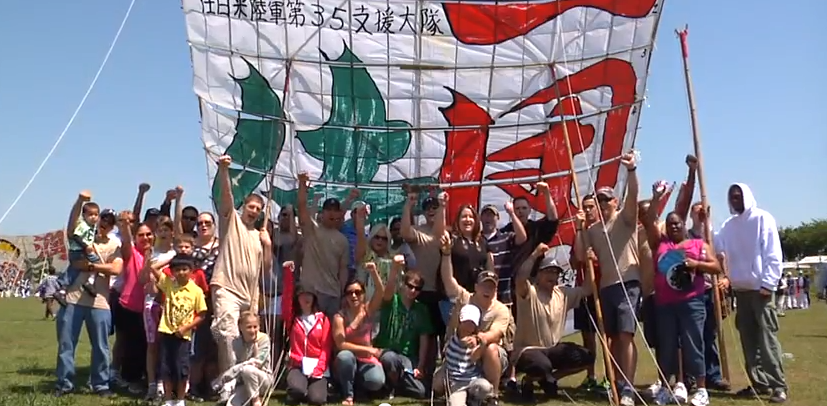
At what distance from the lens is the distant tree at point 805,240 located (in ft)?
235

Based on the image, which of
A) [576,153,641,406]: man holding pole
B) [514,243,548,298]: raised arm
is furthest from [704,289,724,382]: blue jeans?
[514,243,548,298]: raised arm

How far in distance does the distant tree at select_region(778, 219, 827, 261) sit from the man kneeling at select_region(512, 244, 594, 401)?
68.5 meters

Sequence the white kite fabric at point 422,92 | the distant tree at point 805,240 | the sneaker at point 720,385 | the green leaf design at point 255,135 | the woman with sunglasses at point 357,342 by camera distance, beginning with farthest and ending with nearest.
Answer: the distant tree at point 805,240 → the green leaf design at point 255,135 → the white kite fabric at point 422,92 → the sneaker at point 720,385 → the woman with sunglasses at point 357,342

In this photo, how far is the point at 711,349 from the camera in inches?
320

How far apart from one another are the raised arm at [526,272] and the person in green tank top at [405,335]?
A: 864 mm

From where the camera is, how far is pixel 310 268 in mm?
7754

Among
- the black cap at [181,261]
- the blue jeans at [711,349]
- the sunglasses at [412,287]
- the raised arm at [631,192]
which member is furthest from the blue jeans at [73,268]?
the blue jeans at [711,349]

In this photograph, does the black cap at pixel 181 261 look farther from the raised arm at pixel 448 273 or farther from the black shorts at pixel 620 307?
the black shorts at pixel 620 307

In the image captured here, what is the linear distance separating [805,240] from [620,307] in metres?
73.6

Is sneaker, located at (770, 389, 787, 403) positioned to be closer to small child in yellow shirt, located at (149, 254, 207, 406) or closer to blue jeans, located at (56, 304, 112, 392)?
small child in yellow shirt, located at (149, 254, 207, 406)

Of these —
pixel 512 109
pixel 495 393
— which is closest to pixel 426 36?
pixel 512 109

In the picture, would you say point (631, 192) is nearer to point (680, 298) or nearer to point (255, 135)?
point (680, 298)

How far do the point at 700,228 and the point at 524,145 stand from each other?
106 inches

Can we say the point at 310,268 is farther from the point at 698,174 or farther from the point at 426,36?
the point at 698,174
